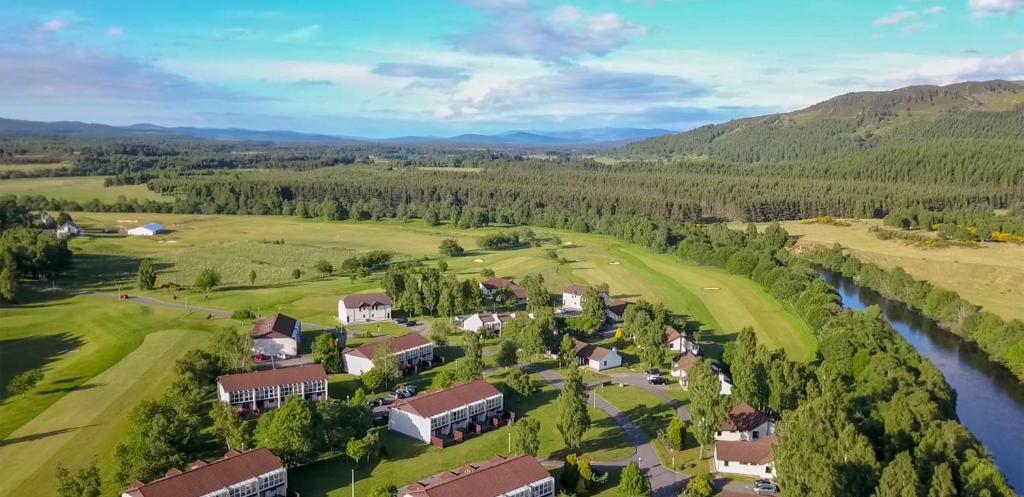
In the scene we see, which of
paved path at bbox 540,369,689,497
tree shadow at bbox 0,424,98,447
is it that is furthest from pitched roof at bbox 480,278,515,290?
tree shadow at bbox 0,424,98,447

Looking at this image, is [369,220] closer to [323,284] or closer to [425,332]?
[323,284]

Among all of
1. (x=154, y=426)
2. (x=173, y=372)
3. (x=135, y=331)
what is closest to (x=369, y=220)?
(x=135, y=331)

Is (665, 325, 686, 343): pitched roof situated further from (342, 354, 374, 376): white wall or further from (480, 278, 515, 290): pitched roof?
(342, 354, 374, 376): white wall

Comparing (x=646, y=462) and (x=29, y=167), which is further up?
(x=29, y=167)

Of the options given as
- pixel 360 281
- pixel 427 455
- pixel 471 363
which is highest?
pixel 471 363

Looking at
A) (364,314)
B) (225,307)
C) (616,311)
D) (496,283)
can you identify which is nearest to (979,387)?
(616,311)

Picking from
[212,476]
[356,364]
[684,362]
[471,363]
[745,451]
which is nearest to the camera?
[212,476]

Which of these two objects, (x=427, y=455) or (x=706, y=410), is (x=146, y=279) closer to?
(x=427, y=455)
